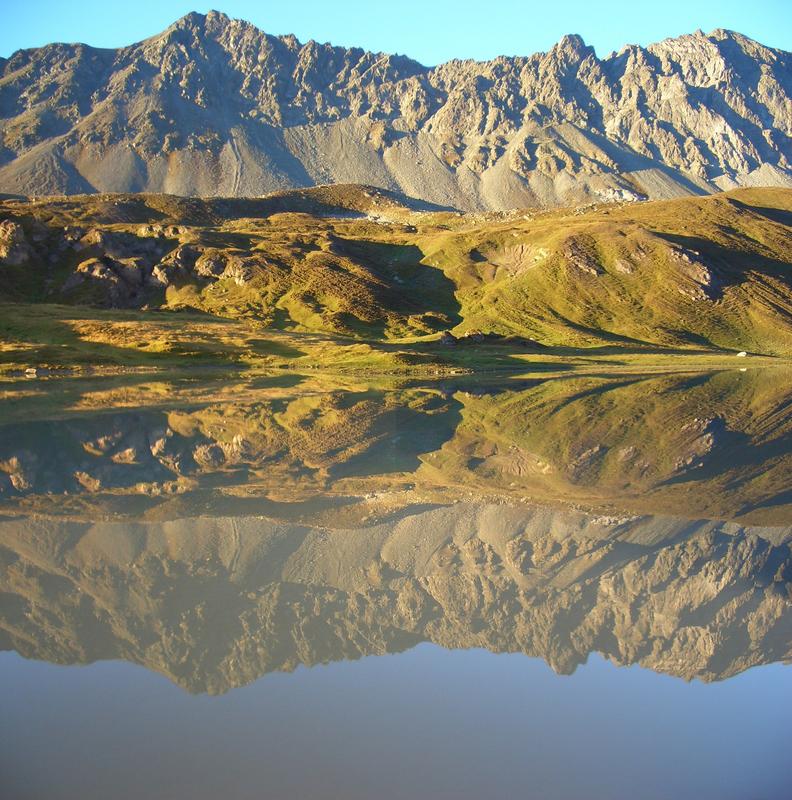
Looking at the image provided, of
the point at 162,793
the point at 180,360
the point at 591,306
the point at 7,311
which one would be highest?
the point at 591,306

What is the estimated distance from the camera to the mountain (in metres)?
16.7

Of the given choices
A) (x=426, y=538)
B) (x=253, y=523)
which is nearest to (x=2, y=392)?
(x=253, y=523)

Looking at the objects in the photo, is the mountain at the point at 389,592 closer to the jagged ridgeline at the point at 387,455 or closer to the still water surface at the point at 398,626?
the still water surface at the point at 398,626

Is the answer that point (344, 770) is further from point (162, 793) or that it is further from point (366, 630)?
point (366, 630)

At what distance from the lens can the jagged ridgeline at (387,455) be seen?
30906mm

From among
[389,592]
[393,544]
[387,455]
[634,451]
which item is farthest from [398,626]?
[634,451]

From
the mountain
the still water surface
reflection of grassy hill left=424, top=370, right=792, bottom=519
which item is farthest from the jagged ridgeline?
the mountain

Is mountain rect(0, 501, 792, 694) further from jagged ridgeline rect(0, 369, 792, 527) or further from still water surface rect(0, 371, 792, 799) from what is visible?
Answer: jagged ridgeline rect(0, 369, 792, 527)

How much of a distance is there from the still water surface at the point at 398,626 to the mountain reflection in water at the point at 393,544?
11 centimetres

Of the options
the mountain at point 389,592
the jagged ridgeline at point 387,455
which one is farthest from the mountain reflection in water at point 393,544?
the jagged ridgeline at point 387,455

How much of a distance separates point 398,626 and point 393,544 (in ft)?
24.3

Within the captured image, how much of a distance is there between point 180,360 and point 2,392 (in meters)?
42.1

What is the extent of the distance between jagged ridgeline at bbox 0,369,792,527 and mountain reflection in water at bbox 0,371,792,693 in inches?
9.5

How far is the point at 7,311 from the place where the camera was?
14825 cm
